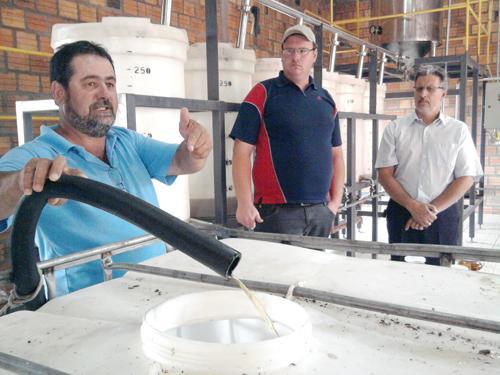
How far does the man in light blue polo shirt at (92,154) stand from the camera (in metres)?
0.97

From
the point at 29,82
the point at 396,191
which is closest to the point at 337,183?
the point at 396,191

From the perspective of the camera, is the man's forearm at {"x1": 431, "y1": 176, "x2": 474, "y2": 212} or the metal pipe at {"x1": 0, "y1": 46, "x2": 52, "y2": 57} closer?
the man's forearm at {"x1": 431, "y1": 176, "x2": 474, "y2": 212}

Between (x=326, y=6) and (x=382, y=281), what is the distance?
5.43 m

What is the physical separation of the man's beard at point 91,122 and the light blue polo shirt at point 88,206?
0.14 ft

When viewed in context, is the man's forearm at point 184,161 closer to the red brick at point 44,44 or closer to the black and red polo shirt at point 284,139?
the black and red polo shirt at point 284,139

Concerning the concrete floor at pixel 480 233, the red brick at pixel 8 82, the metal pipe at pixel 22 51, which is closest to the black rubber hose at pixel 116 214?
the metal pipe at pixel 22 51

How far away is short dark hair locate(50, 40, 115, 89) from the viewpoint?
1096 mm

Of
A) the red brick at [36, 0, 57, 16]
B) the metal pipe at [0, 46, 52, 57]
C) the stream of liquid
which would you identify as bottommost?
the stream of liquid

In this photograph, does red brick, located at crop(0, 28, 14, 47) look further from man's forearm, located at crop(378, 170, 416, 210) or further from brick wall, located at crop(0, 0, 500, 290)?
man's forearm, located at crop(378, 170, 416, 210)

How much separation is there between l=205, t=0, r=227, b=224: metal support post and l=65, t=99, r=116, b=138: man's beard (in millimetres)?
537

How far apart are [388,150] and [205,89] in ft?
2.77

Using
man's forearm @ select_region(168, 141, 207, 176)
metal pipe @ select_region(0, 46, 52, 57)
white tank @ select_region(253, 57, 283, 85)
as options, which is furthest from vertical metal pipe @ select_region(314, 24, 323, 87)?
metal pipe @ select_region(0, 46, 52, 57)

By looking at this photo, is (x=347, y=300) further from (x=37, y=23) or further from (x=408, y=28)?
(x=408, y=28)

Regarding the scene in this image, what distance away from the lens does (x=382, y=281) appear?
2.24ft
